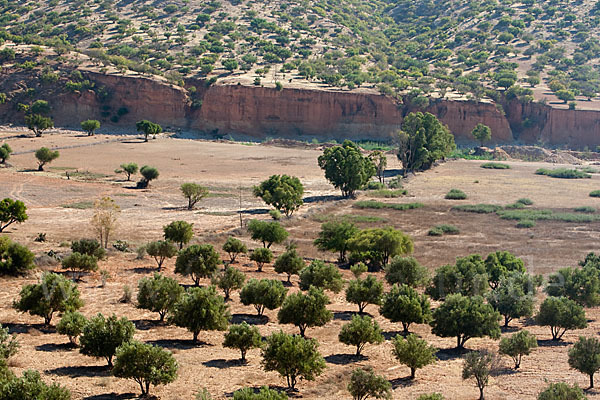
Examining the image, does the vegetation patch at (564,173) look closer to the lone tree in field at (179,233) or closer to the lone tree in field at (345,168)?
the lone tree in field at (345,168)

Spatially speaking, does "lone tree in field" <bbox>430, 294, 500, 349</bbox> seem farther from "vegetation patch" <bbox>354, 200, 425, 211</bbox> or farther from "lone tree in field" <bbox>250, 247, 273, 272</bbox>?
"vegetation patch" <bbox>354, 200, 425, 211</bbox>

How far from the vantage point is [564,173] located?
235ft

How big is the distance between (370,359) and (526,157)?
7204cm

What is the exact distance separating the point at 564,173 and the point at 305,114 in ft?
123

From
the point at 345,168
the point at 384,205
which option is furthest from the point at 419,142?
the point at 384,205

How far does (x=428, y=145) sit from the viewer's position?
71625mm

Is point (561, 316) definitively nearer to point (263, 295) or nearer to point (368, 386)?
point (368, 386)

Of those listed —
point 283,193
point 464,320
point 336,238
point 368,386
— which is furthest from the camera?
point 283,193

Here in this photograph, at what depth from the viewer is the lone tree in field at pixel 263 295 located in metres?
24.9

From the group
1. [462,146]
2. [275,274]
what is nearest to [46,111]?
[462,146]

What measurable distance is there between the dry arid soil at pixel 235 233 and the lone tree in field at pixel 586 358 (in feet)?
1.83

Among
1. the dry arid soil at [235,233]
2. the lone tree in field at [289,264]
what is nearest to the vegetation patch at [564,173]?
the dry arid soil at [235,233]

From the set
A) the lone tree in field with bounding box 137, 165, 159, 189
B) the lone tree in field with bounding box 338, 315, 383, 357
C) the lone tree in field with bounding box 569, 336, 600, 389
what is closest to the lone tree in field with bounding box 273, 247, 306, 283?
the lone tree in field with bounding box 338, 315, 383, 357

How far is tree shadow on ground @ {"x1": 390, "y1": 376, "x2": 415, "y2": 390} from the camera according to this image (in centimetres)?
1895
